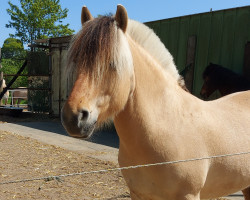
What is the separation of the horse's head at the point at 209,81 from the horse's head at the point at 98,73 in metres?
4.56

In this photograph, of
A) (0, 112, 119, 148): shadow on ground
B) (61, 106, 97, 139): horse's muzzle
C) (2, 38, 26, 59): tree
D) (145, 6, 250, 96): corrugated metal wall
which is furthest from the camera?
(2, 38, 26, 59): tree

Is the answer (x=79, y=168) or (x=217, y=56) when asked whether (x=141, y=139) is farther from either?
(x=217, y=56)

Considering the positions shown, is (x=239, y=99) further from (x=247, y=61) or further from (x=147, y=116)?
(x=247, y=61)

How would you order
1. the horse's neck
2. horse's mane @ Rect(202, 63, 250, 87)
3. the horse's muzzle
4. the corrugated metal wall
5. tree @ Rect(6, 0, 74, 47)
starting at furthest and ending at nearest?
tree @ Rect(6, 0, 74, 47), the corrugated metal wall, horse's mane @ Rect(202, 63, 250, 87), the horse's neck, the horse's muzzle

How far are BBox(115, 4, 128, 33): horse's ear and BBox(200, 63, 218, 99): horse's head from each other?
14.8 ft

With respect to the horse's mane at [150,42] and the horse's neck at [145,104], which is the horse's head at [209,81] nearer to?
the horse's mane at [150,42]

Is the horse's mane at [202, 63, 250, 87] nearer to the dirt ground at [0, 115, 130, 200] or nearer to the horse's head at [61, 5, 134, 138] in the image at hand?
the dirt ground at [0, 115, 130, 200]

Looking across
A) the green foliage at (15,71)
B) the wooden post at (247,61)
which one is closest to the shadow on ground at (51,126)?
the wooden post at (247,61)

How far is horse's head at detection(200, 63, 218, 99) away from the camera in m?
5.88

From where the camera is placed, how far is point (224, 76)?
18.7ft

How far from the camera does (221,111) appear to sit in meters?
2.30

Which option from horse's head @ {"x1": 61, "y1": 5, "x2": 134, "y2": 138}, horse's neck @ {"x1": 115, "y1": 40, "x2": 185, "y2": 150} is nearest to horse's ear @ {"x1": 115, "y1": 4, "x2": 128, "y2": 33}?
horse's head @ {"x1": 61, "y1": 5, "x2": 134, "y2": 138}

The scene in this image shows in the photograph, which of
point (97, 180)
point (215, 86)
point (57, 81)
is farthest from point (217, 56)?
point (57, 81)

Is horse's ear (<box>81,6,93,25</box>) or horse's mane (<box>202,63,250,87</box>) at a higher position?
horse's ear (<box>81,6,93,25</box>)
